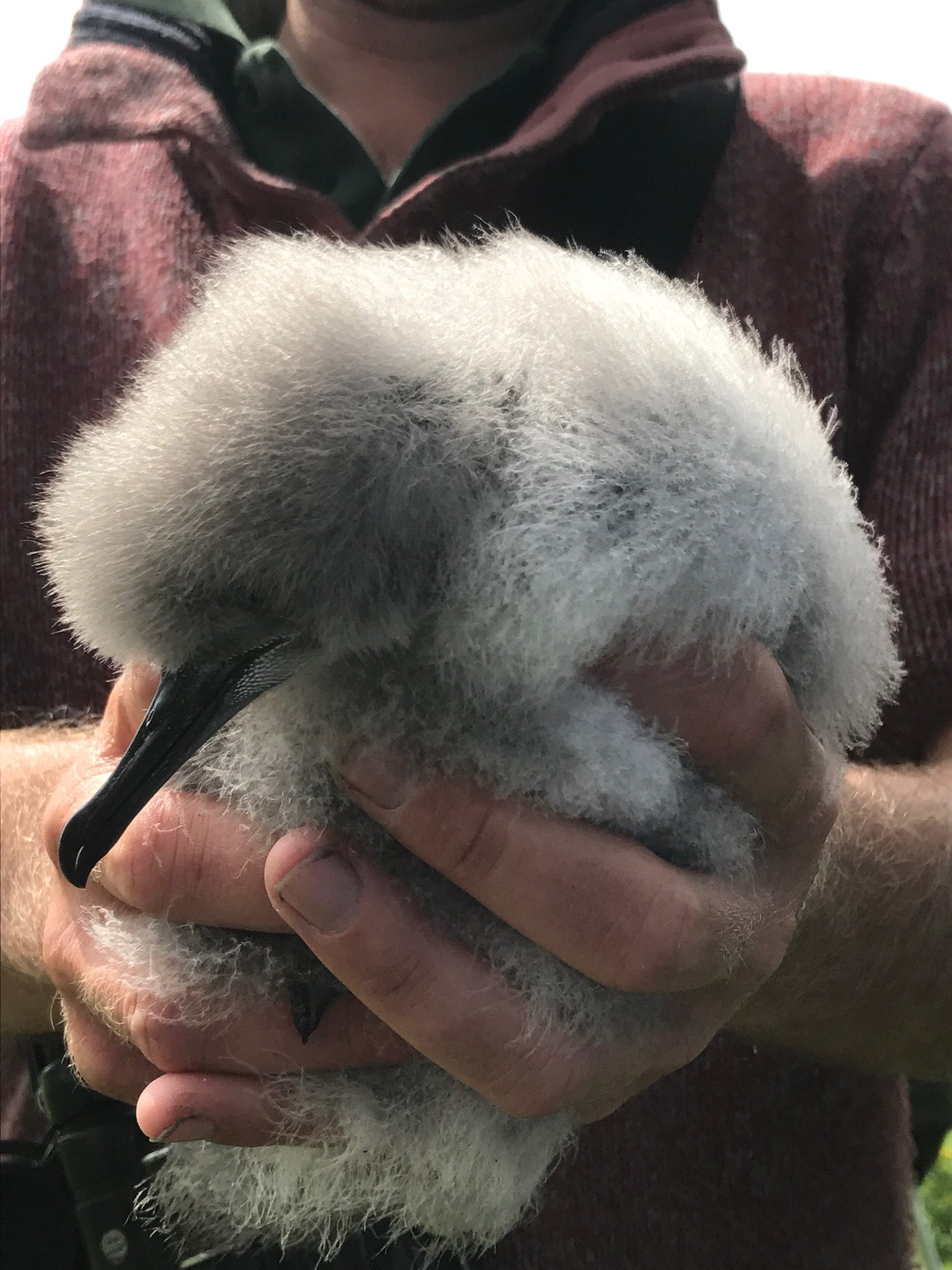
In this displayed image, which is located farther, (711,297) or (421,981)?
(711,297)

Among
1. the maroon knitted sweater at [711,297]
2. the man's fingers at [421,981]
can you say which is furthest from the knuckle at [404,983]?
the maroon knitted sweater at [711,297]

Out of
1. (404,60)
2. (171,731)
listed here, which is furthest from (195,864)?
(404,60)

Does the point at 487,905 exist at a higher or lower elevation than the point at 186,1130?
higher

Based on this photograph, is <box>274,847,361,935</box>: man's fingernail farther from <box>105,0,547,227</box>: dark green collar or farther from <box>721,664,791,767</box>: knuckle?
<box>105,0,547,227</box>: dark green collar

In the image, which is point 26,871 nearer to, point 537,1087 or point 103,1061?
point 103,1061

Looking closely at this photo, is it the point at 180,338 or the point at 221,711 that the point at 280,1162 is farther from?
the point at 180,338

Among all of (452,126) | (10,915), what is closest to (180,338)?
(10,915)
